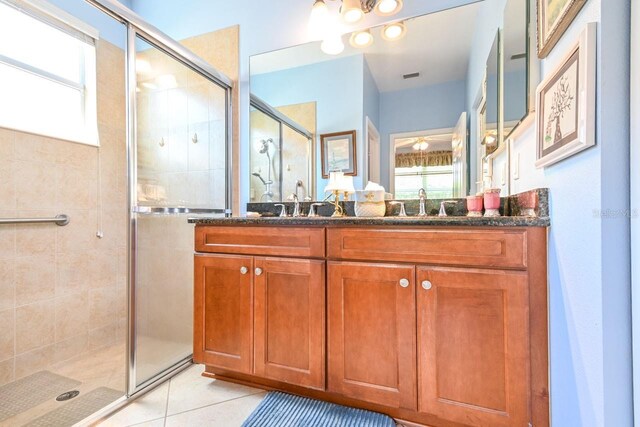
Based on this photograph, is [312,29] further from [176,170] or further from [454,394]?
[454,394]

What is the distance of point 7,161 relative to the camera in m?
1.60

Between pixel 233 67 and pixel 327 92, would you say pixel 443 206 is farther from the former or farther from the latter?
pixel 233 67

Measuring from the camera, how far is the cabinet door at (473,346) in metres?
0.97

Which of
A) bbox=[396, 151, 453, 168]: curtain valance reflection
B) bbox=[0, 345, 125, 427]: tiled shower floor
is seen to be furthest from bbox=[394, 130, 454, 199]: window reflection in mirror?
bbox=[0, 345, 125, 427]: tiled shower floor

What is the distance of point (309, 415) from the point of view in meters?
1.25

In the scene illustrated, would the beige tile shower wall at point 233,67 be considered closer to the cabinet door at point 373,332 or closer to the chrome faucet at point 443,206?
the cabinet door at point 373,332

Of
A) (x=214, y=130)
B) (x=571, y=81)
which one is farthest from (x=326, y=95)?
(x=571, y=81)

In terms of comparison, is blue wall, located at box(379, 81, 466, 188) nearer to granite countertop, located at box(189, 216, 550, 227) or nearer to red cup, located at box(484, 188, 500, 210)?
red cup, located at box(484, 188, 500, 210)

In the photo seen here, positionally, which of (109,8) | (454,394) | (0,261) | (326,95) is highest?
(109,8)

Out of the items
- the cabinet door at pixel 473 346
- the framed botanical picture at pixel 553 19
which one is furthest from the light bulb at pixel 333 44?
the cabinet door at pixel 473 346

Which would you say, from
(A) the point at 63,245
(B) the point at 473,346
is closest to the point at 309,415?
(B) the point at 473,346

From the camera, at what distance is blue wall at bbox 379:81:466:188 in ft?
5.34

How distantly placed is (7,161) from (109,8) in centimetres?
103

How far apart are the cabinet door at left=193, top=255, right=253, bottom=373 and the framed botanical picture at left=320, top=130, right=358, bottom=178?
2.72 feet
